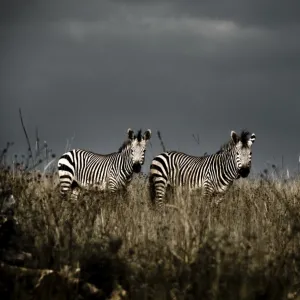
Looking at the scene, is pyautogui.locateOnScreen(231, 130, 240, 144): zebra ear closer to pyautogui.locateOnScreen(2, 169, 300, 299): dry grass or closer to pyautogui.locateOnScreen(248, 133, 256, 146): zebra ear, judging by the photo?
pyautogui.locateOnScreen(248, 133, 256, 146): zebra ear

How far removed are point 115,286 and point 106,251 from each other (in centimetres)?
135

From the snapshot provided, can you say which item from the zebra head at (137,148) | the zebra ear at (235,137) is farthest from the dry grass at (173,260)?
the zebra head at (137,148)

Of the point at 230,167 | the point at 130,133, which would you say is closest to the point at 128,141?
the point at 130,133

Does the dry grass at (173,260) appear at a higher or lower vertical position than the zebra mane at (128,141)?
lower

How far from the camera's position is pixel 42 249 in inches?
257

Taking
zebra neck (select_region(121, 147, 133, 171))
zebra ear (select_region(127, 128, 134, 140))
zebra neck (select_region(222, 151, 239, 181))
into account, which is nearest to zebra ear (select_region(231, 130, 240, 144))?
zebra neck (select_region(222, 151, 239, 181))

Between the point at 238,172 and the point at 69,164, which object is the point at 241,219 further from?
the point at 69,164

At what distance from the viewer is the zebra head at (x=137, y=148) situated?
15078mm

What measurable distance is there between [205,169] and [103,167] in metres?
2.39

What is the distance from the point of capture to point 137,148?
15133 mm

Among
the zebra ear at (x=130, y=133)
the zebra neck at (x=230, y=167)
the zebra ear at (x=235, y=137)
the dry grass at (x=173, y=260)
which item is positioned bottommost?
the dry grass at (x=173, y=260)

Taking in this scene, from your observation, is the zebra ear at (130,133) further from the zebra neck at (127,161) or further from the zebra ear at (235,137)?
the zebra ear at (235,137)

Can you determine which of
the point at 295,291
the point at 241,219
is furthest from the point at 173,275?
the point at 241,219

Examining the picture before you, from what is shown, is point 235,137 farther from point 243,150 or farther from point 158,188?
point 158,188
